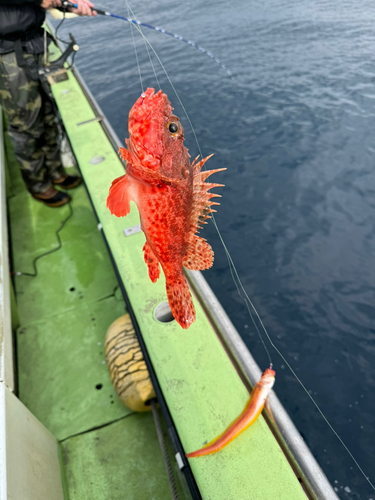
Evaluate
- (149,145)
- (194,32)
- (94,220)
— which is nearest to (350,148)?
(94,220)

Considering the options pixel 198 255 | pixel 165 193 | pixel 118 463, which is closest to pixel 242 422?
pixel 198 255

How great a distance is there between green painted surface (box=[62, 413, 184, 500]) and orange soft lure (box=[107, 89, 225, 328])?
211 cm

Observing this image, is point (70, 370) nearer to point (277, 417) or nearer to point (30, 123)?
point (277, 417)

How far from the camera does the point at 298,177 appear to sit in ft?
21.7

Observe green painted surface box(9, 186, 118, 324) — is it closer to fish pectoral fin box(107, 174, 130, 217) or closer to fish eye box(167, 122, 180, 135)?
fish pectoral fin box(107, 174, 130, 217)

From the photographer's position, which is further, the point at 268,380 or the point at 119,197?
the point at 268,380

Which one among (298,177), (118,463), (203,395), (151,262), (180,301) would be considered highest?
(151,262)

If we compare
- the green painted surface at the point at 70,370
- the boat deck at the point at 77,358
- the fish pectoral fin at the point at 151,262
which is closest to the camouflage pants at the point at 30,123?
the boat deck at the point at 77,358

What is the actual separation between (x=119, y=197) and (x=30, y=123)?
3.72 metres

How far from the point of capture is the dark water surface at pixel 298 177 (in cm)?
413

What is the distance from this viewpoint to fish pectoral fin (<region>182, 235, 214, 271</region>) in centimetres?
188

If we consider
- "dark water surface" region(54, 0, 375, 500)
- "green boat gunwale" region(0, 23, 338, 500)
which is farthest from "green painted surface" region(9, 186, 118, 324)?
"dark water surface" region(54, 0, 375, 500)

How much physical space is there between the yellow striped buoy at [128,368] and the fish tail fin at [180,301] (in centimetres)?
163

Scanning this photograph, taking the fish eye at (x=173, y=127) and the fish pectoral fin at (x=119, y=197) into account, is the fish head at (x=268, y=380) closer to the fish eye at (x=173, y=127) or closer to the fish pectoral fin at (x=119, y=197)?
the fish pectoral fin at (x=119, y=197)
